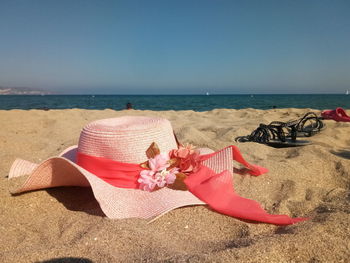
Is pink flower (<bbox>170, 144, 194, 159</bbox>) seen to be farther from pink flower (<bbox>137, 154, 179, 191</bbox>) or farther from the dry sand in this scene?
the dry sand

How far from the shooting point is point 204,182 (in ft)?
6.09

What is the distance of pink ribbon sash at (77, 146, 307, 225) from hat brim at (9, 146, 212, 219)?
2.5 inches

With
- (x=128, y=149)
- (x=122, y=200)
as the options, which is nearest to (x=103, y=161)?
(x=128, y=149)

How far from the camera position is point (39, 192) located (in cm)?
202

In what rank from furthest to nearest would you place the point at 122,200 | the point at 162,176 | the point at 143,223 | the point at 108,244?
the point at 162,176 → the point at 122,200 → the point at 143,223 → the point at 108,244

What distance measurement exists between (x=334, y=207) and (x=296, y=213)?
244 mm

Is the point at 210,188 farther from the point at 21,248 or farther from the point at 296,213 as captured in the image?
the point at 21,248

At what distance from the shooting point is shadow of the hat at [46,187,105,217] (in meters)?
1.83

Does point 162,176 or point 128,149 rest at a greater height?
point 128,149

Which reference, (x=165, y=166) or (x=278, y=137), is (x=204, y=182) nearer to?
(x=165, y=166)

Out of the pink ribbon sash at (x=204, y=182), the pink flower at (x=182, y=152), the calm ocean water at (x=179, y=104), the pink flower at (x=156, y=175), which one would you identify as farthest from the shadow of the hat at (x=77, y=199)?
the calm ocean water at (x=179, y=104)

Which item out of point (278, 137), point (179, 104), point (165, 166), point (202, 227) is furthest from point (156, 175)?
point (179, 104)

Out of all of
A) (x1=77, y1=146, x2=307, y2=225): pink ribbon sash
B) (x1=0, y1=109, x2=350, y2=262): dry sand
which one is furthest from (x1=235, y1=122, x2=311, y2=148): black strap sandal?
(x1=77, y1=146, x2=307, y2=225): pink ribbon sash

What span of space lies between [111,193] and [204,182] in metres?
0.63
